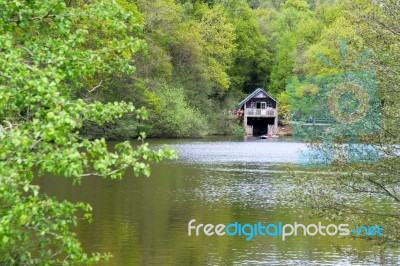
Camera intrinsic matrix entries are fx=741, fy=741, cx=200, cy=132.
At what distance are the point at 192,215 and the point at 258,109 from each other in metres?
57.3

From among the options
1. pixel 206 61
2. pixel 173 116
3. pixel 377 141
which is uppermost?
pixel 206 61

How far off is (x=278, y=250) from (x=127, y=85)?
36112 mm

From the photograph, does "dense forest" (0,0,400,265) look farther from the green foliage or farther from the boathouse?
the boathouse

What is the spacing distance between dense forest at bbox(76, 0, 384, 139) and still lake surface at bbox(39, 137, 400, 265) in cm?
1382

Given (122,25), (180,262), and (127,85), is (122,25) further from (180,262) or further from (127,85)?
(127,85)

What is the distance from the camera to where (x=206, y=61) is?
69.8m

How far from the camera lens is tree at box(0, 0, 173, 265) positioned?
575 cm

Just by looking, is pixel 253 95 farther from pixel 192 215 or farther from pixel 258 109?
pixel 192 215

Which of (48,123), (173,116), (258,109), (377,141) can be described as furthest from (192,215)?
(258,109)

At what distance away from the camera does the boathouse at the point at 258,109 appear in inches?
3068

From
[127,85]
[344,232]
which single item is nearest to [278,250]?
[344,232]

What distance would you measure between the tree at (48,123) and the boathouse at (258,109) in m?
69.9

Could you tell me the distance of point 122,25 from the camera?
789 cm

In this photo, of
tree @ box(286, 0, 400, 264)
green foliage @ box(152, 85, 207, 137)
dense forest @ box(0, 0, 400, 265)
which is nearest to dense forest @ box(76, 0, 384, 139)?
green foliage @ box(152, 85, 207, 137)
